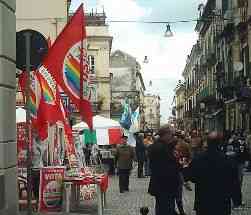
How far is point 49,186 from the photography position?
14883 mm

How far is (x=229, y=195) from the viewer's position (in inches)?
345

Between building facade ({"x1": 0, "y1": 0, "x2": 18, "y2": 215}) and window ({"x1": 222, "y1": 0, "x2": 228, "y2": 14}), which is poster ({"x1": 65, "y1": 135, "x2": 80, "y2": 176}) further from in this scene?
window ({"x1": 222, "y1": 0, "x2": 228, "y2": 14})

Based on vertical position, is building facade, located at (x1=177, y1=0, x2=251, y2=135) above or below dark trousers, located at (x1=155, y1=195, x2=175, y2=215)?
above

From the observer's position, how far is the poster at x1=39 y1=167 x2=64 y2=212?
14.9 m

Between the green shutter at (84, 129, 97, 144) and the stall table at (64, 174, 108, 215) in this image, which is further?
the green shutter at (84, 129, 97, 144)

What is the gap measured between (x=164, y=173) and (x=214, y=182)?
194cm

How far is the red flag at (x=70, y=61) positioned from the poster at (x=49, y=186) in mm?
1513

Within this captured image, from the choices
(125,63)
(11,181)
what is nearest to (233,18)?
(11,181)

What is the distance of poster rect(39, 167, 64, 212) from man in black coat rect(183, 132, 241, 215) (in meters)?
6.48

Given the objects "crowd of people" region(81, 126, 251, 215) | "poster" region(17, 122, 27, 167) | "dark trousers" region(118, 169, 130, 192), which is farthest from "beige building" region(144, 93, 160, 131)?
"crowd of people" region(81, 126, 251, 215)

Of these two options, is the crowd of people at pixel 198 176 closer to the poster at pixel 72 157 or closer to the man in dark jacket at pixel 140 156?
the poster at pixel 72 157

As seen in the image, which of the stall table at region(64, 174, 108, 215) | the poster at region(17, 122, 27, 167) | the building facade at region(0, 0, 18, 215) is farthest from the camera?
the poster at region(17, 122, 27, 167)

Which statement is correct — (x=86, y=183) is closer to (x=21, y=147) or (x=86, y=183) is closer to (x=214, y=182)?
(x=21, y=147)

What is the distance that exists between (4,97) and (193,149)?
843 centimetres
